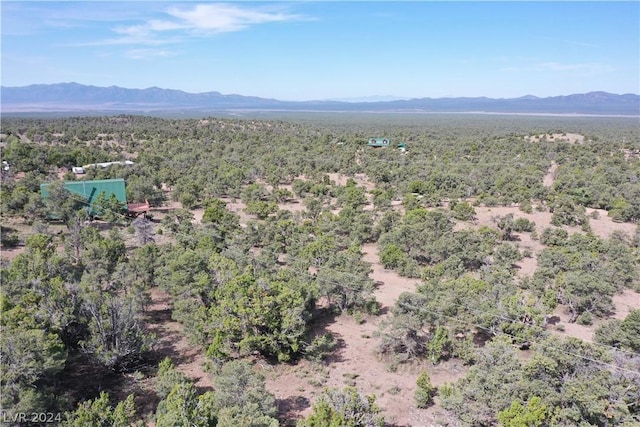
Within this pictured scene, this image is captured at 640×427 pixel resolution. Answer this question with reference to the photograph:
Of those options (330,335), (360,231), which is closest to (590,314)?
(330,335)

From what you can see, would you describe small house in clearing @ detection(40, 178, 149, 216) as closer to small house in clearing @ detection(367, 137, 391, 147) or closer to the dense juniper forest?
the dense juniper forest

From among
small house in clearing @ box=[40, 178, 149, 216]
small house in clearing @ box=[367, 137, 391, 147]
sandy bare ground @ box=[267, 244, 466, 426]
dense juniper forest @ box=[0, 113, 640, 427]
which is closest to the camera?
dense juniper forest @ box=[0, 113, 640, 427]

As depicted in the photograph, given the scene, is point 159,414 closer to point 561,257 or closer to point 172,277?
point 172,277

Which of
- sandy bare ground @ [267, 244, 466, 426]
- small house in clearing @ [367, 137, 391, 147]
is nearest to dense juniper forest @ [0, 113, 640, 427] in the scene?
sandy bare ground @ [267, 244, 466, 426]

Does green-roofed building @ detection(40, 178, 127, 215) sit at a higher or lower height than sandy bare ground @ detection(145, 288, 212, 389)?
higher

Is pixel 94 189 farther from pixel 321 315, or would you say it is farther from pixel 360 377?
pixel 360 377

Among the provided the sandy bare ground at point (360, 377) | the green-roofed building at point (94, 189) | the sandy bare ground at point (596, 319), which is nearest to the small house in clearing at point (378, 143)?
the green-roofed building at point (94, 189)

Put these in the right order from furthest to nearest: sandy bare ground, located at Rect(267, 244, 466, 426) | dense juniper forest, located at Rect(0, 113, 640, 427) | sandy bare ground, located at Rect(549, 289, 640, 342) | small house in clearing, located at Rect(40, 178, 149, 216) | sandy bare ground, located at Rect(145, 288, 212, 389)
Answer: small house in clearing, located at Rect(40, 178, 149, 216) → sandy bare ground, located at Rect(549, 289, 640, 342) → sandy bare ground, located at Rect(145, 288, 212, 389) → sandy bare ground, located at Rect(267, 244, 466, 426) → dense juniper forest, located at Rect(0, 113, 640, 427)

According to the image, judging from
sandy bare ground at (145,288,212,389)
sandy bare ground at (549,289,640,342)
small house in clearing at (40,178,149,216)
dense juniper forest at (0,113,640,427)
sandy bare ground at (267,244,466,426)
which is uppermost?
small house in clearing at (40,178,149,216)
